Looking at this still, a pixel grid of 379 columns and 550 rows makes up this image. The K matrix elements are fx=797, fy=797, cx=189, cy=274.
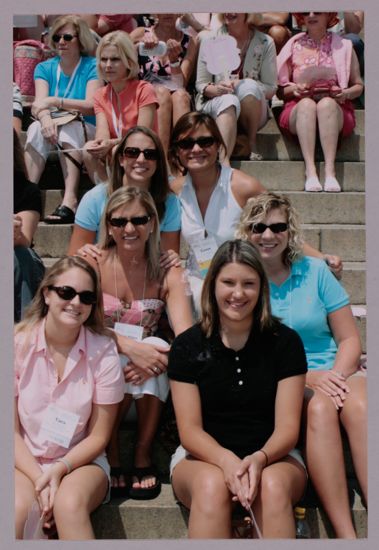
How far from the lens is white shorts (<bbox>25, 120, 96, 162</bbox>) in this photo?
5.04 metres

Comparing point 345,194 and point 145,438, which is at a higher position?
point 345,194

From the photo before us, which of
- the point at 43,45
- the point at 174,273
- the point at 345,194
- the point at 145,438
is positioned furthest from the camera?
the point at 43,45

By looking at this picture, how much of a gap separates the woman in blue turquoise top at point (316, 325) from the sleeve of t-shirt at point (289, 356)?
183 millimetres

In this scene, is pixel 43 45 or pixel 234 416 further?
pixel 43 45

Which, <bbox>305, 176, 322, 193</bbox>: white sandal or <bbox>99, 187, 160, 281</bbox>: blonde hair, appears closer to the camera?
<bbox>99, 187, 160, 281</bbox>: blonde hair

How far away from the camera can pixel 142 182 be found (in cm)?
390

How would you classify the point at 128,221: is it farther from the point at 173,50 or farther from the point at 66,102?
the point at 173,50

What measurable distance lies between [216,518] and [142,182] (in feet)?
5.72

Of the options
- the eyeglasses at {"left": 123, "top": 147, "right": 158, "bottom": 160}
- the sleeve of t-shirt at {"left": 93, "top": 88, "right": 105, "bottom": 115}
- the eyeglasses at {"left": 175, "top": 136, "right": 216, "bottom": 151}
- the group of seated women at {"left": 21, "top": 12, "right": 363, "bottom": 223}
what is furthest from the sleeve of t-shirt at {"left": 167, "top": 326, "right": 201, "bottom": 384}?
the sleeve of t-shirt at {"left": 93, "top": 88, "right": 105, "bottom": 115}

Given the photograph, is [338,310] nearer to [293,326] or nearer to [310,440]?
[293,326]

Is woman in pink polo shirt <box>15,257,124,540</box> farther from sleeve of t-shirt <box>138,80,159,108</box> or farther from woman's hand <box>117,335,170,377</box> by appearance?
sleeve of t-shirt <box>138,80,159,108</box>

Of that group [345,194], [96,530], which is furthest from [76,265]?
[345,194]

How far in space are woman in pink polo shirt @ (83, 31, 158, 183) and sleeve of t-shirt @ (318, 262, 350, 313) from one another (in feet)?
6.19

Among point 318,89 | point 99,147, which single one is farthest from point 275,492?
point 318,89
